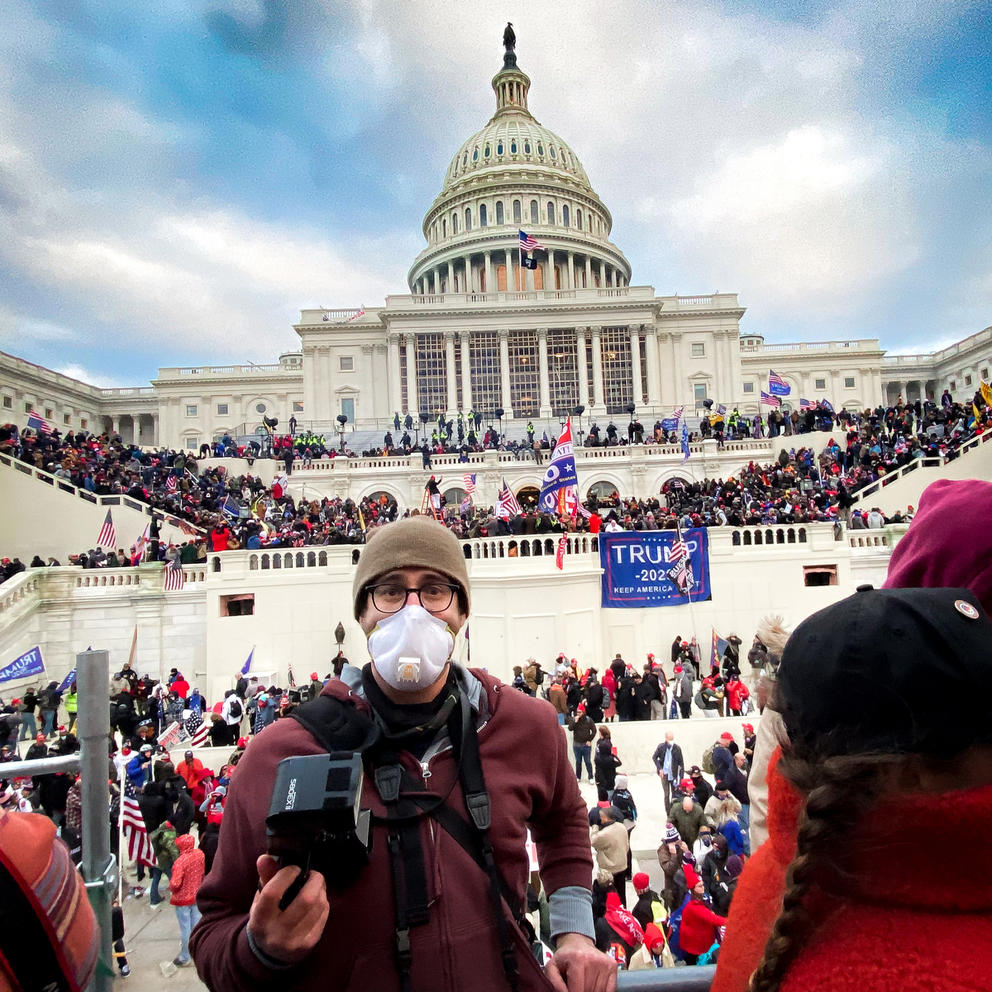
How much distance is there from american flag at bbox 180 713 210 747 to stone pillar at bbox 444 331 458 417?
46148mm

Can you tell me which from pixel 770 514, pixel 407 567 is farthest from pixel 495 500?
pixel 407 567

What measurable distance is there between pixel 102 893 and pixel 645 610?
19817 mm

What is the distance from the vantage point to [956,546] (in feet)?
6.19

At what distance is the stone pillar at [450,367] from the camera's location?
60656mm

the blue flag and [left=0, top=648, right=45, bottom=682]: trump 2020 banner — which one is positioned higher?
the blue flag

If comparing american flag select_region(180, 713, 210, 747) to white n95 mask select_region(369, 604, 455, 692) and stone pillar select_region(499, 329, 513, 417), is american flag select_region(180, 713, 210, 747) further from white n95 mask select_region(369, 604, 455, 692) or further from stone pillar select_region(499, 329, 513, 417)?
stone pillar select_region(499, 329, 513, 417)

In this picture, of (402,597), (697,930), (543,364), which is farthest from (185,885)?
(543,364)

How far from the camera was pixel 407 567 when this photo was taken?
2568 mm

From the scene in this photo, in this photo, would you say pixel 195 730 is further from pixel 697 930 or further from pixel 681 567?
pixel 681 567

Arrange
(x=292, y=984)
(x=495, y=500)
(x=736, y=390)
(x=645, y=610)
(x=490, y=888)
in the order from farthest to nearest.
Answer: (x=736, y=390), (x=495, y=500), (x=645, y=610), (x=490, y=888), (x=292, y=984)

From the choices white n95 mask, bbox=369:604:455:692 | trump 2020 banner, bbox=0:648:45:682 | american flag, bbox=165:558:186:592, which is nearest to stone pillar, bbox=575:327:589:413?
american flag, bbox=165:558:186:592

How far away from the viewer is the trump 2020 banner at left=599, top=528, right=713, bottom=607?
828 inches

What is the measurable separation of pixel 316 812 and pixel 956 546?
→ 1.81 m

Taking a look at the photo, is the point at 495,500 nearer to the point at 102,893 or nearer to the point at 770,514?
the point at 770,514
